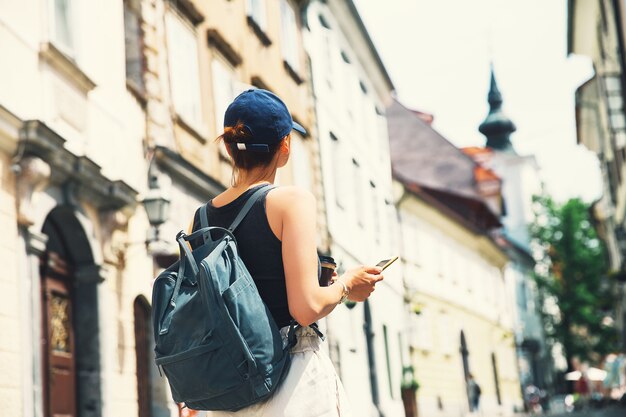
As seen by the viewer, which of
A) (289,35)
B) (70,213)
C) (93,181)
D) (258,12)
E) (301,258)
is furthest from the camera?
(289,35)

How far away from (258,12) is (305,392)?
1687 centimetres

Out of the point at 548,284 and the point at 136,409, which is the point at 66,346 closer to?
the point at 136,409

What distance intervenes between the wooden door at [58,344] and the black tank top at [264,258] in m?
7.22

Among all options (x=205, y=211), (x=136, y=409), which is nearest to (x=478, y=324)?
(x=136, y=409)

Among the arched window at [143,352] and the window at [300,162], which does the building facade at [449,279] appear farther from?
the arched window at [143,352]

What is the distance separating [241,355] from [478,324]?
3849 cm

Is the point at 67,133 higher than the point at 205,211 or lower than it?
higher

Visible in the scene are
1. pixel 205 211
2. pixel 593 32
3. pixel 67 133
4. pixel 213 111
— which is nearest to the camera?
pixel 205 211

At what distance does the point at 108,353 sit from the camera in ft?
35.2

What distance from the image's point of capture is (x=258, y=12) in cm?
1916

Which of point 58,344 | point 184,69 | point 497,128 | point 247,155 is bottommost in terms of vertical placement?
point 247,155

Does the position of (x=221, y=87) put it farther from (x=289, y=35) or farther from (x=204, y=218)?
(x=204, y=218)

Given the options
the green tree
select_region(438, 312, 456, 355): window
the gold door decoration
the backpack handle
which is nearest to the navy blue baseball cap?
the backpack handle

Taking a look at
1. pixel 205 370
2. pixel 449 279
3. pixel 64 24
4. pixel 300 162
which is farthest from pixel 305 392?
pixel 449 279
